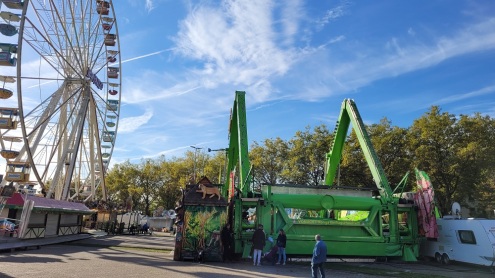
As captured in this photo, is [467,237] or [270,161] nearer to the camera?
[467,237]

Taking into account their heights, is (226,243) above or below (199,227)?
below

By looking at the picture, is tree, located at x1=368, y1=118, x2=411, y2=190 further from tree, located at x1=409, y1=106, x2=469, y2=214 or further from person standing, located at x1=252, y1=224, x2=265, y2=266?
person standing, located at x1=252, y1=224, x2=265, y2=266

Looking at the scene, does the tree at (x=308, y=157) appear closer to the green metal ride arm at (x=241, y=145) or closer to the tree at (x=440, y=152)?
the tree at (x=440, y=152)

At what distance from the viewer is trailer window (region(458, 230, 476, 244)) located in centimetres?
1744

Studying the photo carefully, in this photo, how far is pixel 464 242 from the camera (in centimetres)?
1775

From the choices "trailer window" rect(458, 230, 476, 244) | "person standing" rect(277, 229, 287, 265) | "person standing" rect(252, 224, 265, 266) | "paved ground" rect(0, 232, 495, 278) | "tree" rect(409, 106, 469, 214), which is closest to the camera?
"paved ground" rect(0, 232, 495, 278)

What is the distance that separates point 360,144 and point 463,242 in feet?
25.2

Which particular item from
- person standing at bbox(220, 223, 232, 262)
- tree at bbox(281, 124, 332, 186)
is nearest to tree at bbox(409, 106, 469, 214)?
tree at bbox(281, 124, 332, 186)

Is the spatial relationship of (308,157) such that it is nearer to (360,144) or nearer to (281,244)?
(360,144)

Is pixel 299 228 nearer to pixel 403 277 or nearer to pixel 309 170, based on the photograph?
pixel 403 277

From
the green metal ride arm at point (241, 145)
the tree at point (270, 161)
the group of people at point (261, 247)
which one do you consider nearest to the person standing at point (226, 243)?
the group of people at point (261, 247)

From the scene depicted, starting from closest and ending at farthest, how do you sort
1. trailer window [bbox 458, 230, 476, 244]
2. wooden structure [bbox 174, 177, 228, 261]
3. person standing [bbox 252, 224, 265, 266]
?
1. person standing [bbox 252, 224, 265, 266]
2. wooden structure [bbox 174, 177, 228, 261]
3. trailer window [bbox 458, 230, 476, 244]

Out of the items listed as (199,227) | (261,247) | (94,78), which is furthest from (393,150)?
(94,78)

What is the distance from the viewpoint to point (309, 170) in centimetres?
4506
